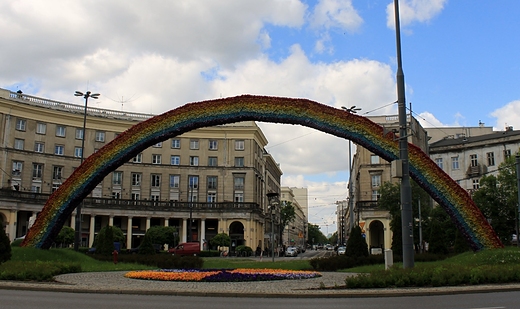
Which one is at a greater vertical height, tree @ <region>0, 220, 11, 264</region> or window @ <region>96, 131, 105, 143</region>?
window @ <region>96, 131, 105, 143</region>

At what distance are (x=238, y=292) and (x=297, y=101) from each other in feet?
44.3

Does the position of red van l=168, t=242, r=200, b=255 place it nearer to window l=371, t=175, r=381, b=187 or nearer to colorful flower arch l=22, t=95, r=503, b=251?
window l=371, t=175, r=381, b=187

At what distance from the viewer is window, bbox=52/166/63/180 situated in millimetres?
71375

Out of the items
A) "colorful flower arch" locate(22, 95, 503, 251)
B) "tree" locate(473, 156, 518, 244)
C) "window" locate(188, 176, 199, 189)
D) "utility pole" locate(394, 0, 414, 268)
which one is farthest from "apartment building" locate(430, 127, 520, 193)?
"utility pole" locate(394, 0, 414, 268)

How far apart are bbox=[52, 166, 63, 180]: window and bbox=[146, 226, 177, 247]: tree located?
50.9 feet

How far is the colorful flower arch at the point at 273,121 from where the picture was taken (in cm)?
2530

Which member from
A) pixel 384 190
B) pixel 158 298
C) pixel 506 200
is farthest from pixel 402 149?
pixel 384 190

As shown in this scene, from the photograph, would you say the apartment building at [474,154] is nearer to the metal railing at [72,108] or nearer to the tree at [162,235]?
the tree at [162,235]

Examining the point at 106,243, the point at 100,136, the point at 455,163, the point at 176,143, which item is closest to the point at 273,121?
the point at 106,243

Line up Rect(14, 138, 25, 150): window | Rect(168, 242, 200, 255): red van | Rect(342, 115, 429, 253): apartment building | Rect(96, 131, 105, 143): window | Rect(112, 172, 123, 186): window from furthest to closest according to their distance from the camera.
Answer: Rect(112, 172, 123, 186): window
Rect(96, 131, 105, 143): window
Rect(342, 115, 429, 253): apartment building
Rect(14, 138, 25, 150): window
Rect(168, 242, 200, 255): red van

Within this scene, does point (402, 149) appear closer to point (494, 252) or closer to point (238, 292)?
point (494, 252)

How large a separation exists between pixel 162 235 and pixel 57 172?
17935mm

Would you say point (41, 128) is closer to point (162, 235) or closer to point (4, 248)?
point (162, 235)

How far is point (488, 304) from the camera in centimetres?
1267
